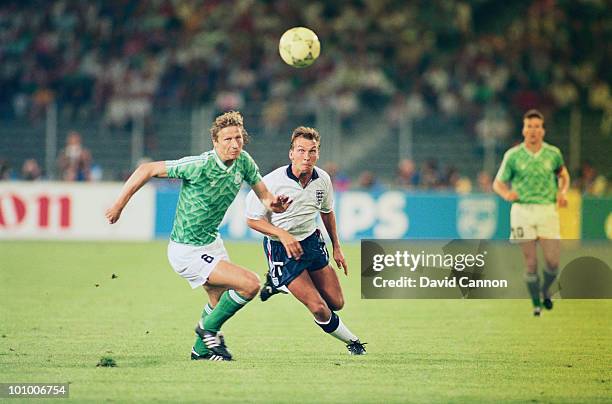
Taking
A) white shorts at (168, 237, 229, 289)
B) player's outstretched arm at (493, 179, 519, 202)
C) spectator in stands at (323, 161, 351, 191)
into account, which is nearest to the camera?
white shorts at (168, 237, 229, 289)

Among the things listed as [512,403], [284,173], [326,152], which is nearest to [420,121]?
[326,152]

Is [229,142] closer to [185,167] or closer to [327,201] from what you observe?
[185,167]

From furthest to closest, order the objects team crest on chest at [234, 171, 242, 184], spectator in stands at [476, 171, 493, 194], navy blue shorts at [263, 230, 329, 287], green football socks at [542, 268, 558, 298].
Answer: spectator in stands at [476, 171, 493, 194], green football socks at [542, 268, 558, 298], navy blue shorts at [263, 230, 329, 287], team crest on chest at [234, 171, 242, 184]

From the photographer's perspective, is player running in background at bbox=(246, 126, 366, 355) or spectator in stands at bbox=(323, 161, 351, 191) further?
spectator in stands at bbox=(323, 161, 351, 191)

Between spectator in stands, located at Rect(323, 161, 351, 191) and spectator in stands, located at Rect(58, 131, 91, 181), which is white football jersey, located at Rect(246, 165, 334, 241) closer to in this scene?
spectator in stands, located at Rect(323, 161, 351, 191)

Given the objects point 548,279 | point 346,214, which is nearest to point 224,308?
point 548,279

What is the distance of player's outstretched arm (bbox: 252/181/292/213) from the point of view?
27.0 ft

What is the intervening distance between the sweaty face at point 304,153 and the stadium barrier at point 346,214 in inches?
498

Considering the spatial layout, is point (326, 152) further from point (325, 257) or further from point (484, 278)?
point (325, 257)

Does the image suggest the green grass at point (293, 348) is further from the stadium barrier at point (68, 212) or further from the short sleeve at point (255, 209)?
→ the stadium barrier at point (68, 212)

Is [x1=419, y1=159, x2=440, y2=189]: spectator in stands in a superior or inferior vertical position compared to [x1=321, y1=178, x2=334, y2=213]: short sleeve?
superior

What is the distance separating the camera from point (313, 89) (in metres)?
25.0

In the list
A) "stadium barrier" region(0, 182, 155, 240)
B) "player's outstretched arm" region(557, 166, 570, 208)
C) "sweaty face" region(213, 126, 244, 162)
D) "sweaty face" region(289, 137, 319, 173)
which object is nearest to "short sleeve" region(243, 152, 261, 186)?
"sweaty face" region(213, 126, 244, 162)

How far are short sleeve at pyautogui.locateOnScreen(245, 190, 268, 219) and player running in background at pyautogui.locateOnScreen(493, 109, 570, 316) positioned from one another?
175 inches
